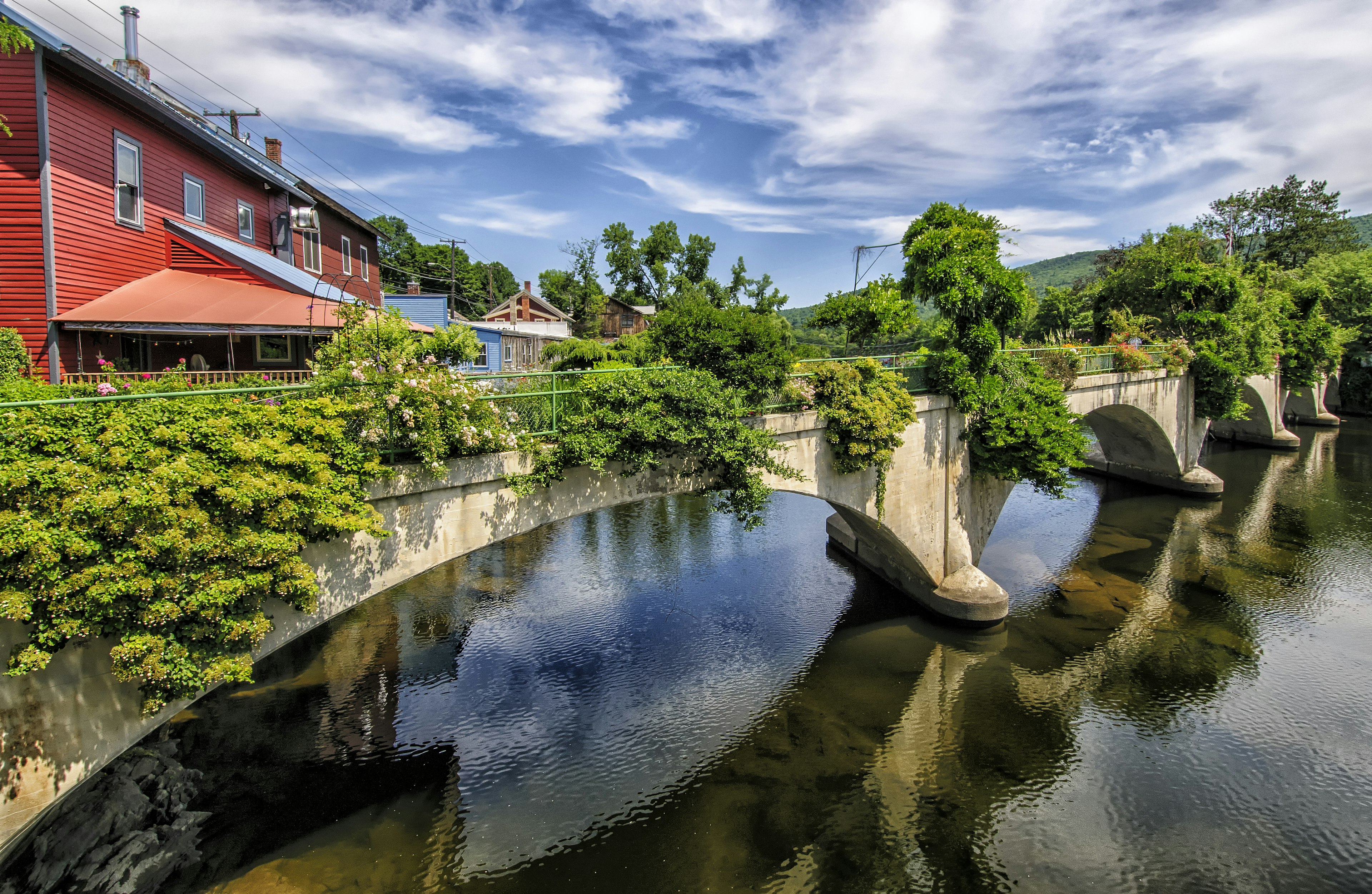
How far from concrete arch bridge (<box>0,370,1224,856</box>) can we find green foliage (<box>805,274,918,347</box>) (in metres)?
2.24

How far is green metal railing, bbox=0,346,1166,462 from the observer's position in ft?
23.9

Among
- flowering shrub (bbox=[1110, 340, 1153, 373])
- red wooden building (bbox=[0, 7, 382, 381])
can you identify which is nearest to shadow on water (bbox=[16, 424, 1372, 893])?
red wooden building (bbox=[0, 7, 382, 381])

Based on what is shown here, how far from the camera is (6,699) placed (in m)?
6.59

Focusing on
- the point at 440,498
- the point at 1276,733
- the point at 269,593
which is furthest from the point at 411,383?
the point at 1276,733

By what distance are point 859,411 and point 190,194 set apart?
58.6 feet

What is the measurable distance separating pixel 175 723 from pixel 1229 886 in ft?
63.4

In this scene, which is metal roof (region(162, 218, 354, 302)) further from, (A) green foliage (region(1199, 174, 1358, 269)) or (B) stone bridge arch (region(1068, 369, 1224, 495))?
(A) green foliage (region(1199, 174, 1358, 269))

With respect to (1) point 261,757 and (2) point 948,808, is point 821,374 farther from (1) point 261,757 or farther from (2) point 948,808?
(1) point 261,757

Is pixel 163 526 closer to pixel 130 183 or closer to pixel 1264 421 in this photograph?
pixel 130 183

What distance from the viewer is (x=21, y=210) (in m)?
12.8

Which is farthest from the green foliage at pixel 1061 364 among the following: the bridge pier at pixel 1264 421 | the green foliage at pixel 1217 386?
the bridge pier at pixel 1264 421

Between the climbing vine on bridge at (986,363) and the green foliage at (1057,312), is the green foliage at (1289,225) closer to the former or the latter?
the green foliage at (1057,312)

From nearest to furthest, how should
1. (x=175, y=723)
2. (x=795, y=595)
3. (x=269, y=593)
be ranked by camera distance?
(x=269, y=593), (x=175, y=723), (x=795, y=595)

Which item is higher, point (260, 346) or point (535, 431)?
point (260, 346)
